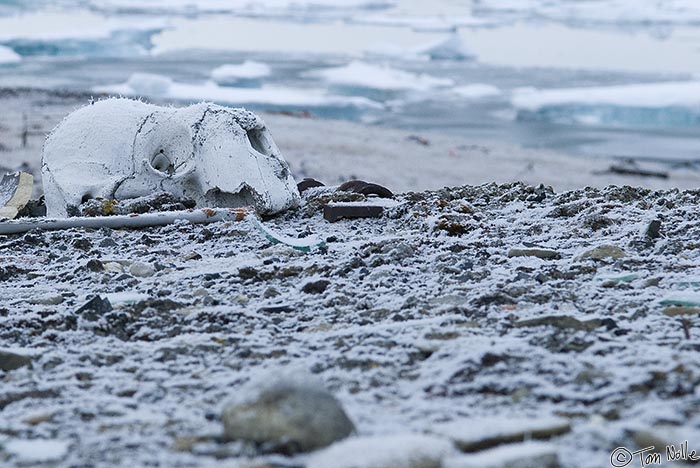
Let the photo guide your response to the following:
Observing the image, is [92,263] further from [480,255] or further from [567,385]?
[567,385]

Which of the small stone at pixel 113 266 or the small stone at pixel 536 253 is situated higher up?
the small stone at pixel 536 253

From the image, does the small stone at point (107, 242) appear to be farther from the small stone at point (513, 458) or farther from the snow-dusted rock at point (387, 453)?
the small stone at point (513, 458)

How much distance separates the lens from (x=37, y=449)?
2020 mm

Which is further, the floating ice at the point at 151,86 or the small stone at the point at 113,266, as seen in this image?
the floating ice at the point at 151,86

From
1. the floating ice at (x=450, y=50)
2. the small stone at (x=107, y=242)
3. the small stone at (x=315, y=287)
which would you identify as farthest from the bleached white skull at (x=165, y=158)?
the floating ice at (x=450, y=50)

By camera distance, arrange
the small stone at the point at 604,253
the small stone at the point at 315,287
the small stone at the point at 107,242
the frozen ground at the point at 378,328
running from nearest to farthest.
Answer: the frozen ground at the point at 378,328 < the small stone at the point at 315,287 < the small stone at the point at 604,253 < the small stone at the point at 107,242

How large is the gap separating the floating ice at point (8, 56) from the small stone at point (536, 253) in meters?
23.2

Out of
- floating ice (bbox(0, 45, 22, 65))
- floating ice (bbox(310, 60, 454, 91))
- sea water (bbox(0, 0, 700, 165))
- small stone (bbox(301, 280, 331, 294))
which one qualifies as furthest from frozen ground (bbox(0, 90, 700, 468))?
floating ice (bbox(0, 45, 22, 65))

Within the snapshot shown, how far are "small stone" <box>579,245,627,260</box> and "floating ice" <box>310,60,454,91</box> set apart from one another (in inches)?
706

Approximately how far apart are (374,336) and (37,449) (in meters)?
1.05

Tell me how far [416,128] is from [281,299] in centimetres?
1443

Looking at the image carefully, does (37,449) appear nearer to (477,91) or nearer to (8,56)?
(477,91)

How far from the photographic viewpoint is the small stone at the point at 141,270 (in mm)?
3756

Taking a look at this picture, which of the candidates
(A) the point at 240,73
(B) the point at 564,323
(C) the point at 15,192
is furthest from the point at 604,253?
(A) the point at 240,73
